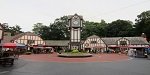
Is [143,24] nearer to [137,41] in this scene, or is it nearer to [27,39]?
[137,41]

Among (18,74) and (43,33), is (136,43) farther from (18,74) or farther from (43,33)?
(18,74)

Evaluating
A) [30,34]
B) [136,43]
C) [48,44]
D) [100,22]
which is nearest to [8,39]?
[30,34]

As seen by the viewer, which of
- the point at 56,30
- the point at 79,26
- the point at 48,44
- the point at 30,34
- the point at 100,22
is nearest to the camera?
the point at 79,26

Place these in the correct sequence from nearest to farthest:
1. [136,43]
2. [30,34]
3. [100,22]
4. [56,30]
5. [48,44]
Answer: [30,34], [136,43], [48,44], [56,30], [100,22]

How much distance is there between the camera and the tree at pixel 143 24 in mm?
83850

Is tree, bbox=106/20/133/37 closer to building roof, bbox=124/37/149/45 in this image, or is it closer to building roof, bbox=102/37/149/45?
building roof, bbox=102/37/149/45

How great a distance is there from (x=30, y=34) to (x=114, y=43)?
27671mm

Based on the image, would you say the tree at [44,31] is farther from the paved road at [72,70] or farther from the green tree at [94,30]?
the paved road at [72,70]

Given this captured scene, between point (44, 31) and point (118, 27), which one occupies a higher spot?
point (118, 27)

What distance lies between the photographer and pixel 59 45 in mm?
78812

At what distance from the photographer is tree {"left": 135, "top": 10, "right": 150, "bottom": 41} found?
83850 millimetres

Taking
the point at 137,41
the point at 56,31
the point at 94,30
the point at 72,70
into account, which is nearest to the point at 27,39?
the point at 56,31

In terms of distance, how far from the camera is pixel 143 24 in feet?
287

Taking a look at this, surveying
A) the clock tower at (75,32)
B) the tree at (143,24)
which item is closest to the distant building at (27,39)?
the clock tower at (75,32)
